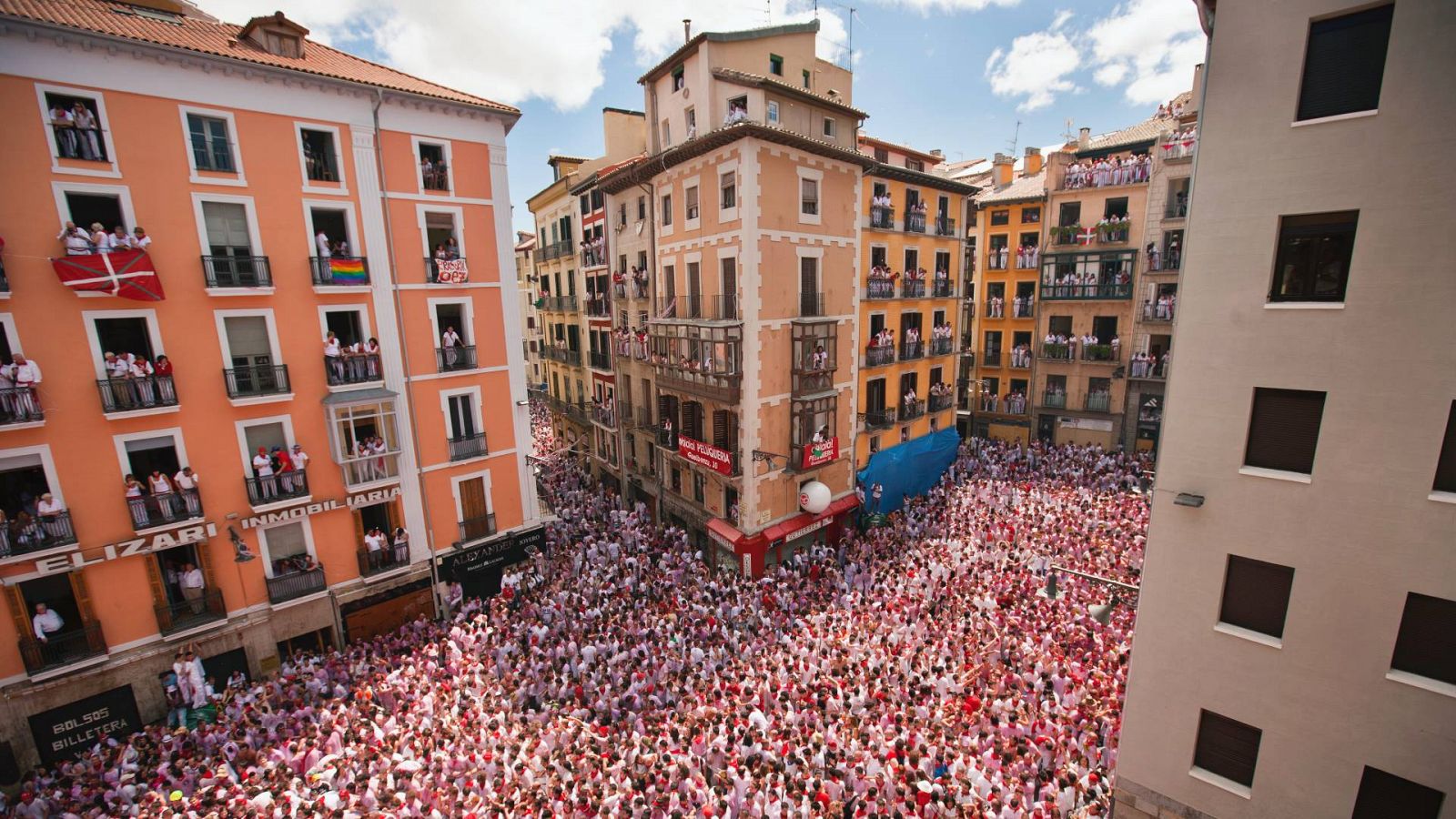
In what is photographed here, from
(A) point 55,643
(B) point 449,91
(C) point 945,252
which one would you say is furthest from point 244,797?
(C) point 945,252

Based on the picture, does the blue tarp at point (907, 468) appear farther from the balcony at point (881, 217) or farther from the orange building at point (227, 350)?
the orange building at point (227, 350)

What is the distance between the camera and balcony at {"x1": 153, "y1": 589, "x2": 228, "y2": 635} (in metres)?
15.6

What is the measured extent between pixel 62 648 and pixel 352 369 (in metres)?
9.72

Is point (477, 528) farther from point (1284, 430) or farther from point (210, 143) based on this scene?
point (1284, 430)

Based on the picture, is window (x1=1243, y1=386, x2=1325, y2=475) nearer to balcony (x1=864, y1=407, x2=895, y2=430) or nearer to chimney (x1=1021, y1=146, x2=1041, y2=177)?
balcony (x1=864, y1=407, x2=895, y2=430)

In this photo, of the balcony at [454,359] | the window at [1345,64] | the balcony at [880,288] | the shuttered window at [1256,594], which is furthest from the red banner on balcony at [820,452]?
the window at [1345,64]

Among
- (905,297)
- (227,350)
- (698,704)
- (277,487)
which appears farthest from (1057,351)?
(227,350)

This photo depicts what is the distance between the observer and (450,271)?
62.9ft

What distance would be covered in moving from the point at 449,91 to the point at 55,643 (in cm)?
1916

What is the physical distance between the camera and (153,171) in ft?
48.6

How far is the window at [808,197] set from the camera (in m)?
21.7

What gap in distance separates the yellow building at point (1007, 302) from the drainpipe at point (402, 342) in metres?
31.1

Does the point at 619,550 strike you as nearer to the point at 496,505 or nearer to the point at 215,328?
the point at 496,505

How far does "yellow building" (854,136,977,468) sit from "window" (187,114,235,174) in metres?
21.6
